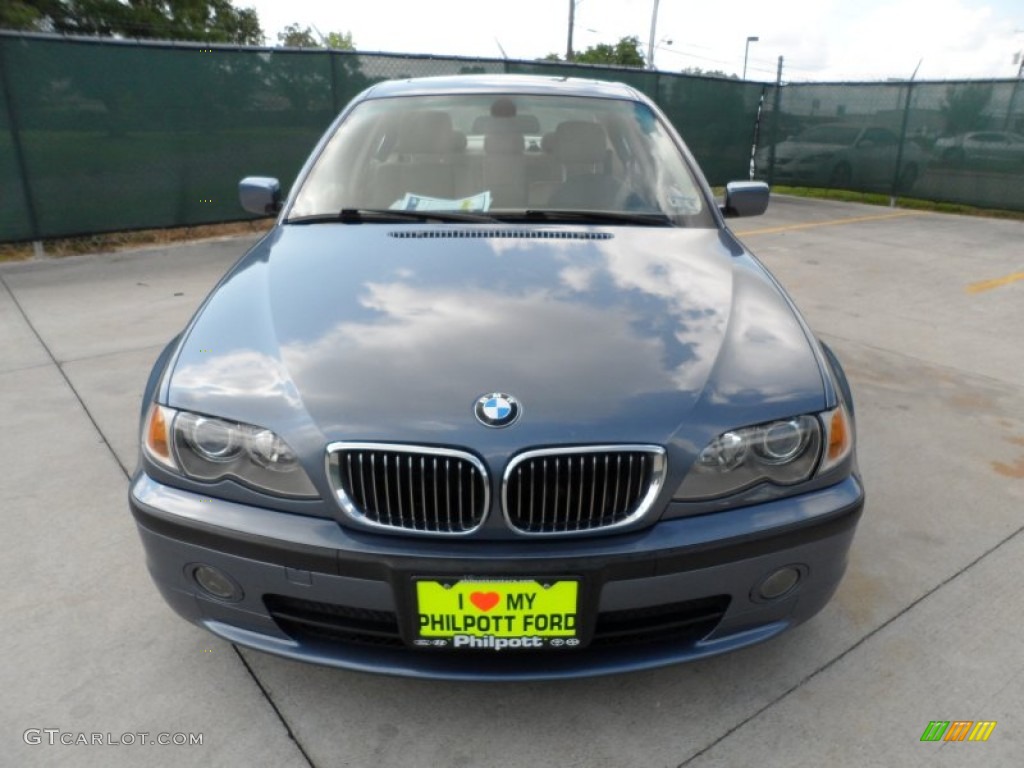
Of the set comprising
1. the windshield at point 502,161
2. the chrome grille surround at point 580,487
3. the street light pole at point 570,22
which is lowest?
the chrome grille surround at point 580,487

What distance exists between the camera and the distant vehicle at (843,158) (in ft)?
39.9

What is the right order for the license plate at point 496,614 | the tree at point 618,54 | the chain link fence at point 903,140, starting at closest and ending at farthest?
the license plate at point 496,614 → the chain link fence at point 903,140 → the tree at point 618,54

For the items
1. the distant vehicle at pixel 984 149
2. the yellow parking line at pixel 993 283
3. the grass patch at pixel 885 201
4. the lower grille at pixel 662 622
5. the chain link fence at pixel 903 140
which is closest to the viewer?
the lower grille at pixel 662 622

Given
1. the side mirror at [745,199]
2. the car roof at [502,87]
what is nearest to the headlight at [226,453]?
the car roof at [502,87]

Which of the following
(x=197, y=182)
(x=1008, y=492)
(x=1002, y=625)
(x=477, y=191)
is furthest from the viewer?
(x=197, y=182)

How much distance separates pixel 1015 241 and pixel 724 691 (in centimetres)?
934

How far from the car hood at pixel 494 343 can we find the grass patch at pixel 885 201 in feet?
36.8

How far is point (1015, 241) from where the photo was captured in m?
9.06

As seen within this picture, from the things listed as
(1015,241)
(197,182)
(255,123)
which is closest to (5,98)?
(197,182)

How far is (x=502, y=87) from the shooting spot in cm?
329

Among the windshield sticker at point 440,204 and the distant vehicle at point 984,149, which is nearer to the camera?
the windshield sticker at point 440,204

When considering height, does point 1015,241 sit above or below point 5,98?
below

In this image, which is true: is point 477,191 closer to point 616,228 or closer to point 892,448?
point 616,228

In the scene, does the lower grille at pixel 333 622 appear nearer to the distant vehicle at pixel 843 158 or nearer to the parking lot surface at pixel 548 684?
the parking lot surface at pixel 548 684
